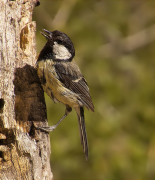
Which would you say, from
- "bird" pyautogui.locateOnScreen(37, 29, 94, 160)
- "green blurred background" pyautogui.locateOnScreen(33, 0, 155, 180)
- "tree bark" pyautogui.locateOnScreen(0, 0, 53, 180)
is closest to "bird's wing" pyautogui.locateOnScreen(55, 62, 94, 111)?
"bird" pyautogui.locateOnScreen(37, 29, 94, 160)

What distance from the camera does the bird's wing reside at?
8.73 feet

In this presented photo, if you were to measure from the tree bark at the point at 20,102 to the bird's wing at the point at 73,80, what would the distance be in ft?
0.84

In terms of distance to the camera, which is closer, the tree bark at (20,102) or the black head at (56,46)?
the tree bark at (20,102)

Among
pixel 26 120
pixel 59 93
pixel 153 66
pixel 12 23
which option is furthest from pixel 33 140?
pixel 153 66

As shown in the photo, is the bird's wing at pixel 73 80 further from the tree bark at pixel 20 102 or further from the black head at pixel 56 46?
the tree bark at pixel 20 102

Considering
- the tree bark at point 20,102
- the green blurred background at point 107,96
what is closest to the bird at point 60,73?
the tree bark at point 20,102

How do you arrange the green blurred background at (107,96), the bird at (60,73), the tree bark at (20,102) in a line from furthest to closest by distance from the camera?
the green blurred background at (107,96), the bird at (60,73), the tree bark at (20,102)

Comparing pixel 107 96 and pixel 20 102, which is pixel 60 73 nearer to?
pixel 20 102

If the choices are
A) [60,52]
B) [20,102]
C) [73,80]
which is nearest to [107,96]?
[73,80]

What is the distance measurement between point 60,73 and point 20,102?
531 mm

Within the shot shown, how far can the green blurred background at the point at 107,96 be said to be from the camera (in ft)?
11.6

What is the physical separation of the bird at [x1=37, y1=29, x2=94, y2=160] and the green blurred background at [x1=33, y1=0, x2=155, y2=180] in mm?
788

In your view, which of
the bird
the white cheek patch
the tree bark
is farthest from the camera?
the white cheek patch

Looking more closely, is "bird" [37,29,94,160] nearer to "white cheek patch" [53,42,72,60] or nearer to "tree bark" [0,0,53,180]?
"white cheek patch" [53,42,72,60]
